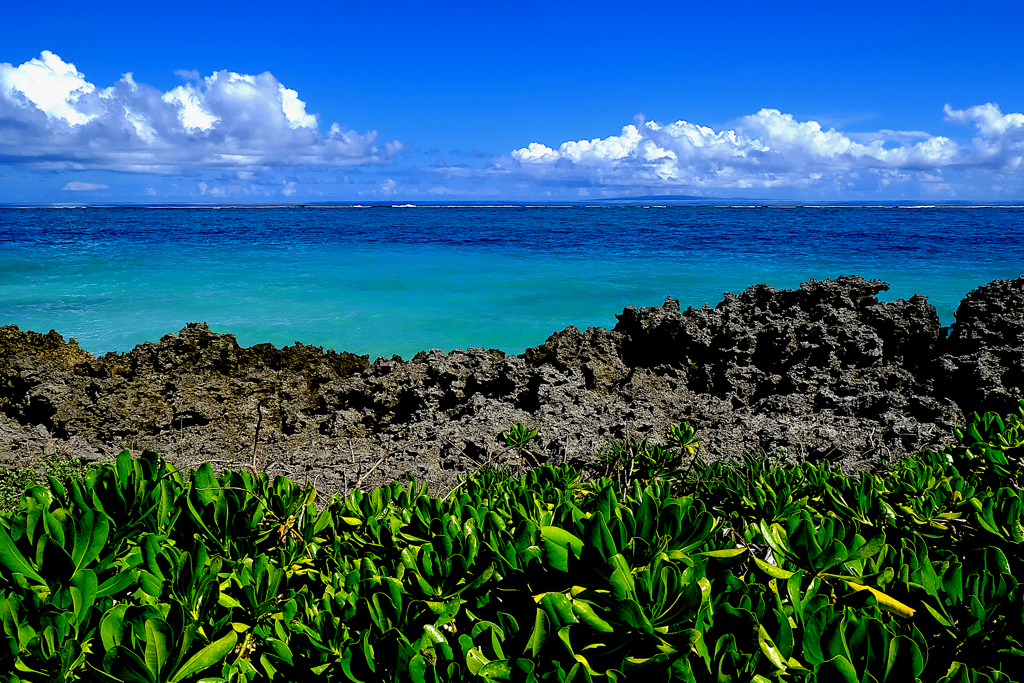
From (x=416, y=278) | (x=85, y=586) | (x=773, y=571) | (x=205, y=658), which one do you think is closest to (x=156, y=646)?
(x=205, y=658)

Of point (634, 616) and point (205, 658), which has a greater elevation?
point (634, 616)

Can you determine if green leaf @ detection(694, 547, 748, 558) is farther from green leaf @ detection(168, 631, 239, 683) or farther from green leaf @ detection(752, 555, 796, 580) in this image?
green leaf @ detection(168, 631, 239, 683)

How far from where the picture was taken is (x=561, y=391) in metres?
4.14

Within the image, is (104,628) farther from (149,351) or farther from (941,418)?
(149,351)

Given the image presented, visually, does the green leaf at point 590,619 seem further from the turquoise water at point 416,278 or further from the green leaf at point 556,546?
the turquoise water at point 416,278

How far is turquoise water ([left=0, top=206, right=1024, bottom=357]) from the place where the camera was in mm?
9297

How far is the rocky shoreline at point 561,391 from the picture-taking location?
3.42m

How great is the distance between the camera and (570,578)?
1232 millimetres

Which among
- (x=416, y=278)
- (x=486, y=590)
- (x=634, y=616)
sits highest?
(x=634, y=616)

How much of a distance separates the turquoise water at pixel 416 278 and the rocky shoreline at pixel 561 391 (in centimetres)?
311

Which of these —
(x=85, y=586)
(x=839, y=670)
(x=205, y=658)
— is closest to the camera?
(x=839, y=670)

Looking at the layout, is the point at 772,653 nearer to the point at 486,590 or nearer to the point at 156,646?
the point at 486,590

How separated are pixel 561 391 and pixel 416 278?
10.6 metres

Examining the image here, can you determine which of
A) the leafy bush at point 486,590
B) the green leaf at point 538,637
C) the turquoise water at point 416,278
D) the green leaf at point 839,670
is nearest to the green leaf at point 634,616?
the leafy bush at point 486,590
